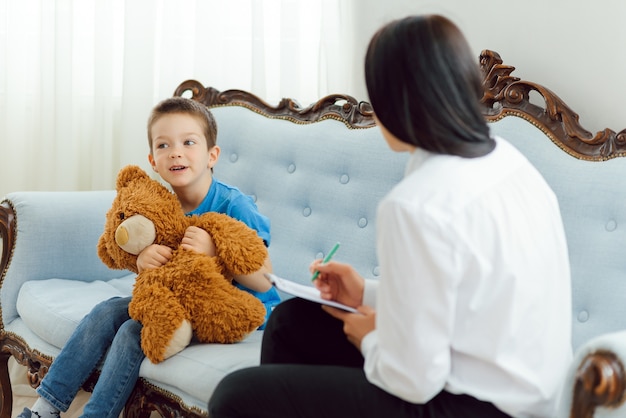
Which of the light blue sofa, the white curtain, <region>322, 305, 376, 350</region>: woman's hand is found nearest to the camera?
<region>322, 305, 376, 350</region>: woman's hand

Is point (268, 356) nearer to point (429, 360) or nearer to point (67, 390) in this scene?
point (429, 360)

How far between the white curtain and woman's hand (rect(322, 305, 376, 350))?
5.22ft

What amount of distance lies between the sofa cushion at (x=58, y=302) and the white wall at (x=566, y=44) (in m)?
1.19

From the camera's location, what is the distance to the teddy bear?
176cm

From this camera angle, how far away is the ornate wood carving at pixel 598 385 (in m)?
1.17

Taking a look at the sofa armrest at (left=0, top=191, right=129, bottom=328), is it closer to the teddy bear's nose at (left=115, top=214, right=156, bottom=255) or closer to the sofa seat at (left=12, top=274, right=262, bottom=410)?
the sofa seat at (left=12, top=274, right=262, bottom=410)

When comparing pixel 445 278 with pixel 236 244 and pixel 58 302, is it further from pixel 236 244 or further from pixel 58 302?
pixel 58 302

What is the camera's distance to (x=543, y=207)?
1.24 metres

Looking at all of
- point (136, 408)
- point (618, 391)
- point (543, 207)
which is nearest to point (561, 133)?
point (543, 207)

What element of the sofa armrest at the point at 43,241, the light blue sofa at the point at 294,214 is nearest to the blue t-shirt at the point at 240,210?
the light blue sofa at the point at 294,214

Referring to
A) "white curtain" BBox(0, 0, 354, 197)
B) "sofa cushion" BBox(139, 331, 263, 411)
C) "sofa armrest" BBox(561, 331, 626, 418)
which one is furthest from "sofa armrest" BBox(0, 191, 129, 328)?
"sofa armrest" BBox(561, 331, 626, 418)

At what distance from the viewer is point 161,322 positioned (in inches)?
68.4

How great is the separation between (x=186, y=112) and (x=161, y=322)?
0.54 meters

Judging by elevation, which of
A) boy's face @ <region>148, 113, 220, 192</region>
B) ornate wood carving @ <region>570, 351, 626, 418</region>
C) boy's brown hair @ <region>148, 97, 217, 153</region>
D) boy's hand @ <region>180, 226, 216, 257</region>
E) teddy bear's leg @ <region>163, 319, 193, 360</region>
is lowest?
teddy bear's leg @ <region>163, 319, 193, 360</region>
